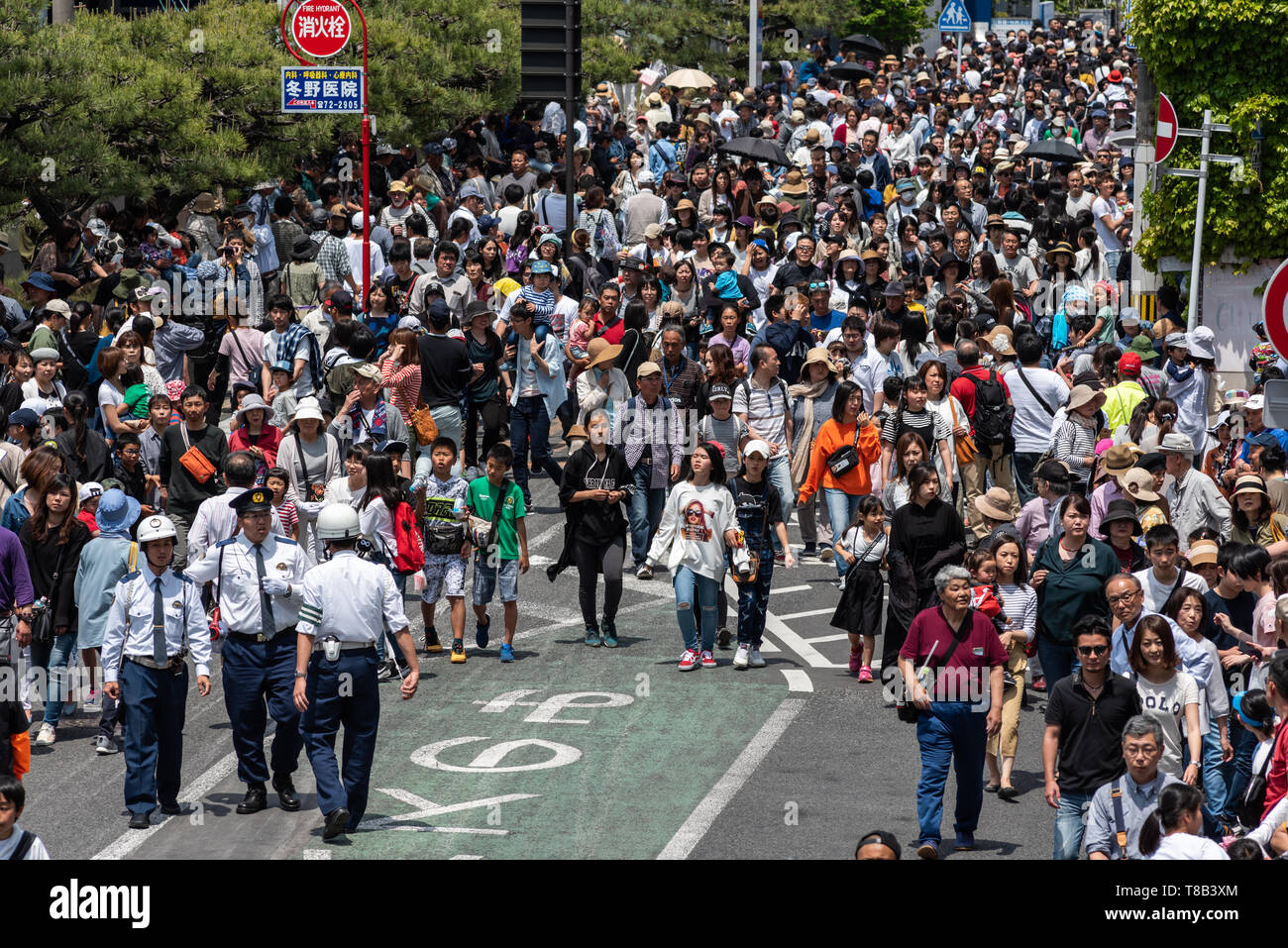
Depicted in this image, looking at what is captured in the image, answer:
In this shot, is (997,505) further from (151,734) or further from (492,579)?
(151,734)

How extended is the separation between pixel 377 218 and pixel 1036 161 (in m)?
11.7

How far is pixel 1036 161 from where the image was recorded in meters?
30.0

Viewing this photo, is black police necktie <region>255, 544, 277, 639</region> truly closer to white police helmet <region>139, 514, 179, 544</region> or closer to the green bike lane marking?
white police helmet <region>139, 514, 179, 544</region>

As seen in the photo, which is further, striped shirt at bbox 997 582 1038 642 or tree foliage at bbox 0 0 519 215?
tree foliage at bbox 0 0 519 215

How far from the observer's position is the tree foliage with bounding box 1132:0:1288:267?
19.8m

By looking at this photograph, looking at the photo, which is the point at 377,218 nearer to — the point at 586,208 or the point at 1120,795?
the point at 586,208

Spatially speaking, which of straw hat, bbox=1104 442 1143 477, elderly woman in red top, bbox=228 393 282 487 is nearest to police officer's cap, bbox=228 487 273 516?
elderly woman in red top, bbox=228 393 282 487

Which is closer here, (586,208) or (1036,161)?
(586,208)

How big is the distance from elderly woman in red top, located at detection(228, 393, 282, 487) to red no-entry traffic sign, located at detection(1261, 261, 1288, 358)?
782 cm

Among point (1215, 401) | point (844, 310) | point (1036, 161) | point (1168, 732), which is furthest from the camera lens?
point (1036, 161)

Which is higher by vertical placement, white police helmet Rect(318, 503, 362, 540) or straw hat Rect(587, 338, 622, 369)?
straw hat Rect(587, 338, 622, 369)

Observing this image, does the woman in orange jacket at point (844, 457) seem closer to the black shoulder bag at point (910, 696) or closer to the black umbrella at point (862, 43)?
the black shoulder bag at point (910, 696)

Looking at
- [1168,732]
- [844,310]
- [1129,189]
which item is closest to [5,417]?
[844,310]

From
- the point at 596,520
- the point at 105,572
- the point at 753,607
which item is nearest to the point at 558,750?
the point at 753,607
